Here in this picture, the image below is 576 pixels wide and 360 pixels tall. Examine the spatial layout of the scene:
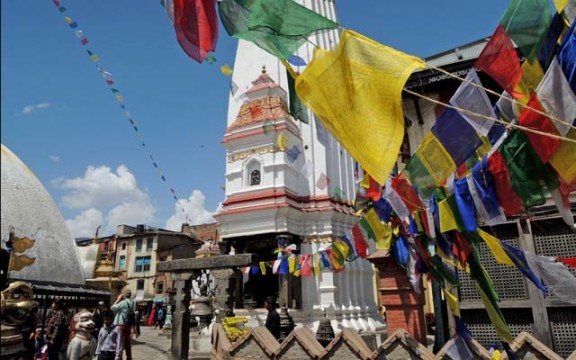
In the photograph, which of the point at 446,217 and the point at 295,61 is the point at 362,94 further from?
the point at 446,217

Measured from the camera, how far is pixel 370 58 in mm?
3352

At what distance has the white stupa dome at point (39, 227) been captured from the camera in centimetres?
1344

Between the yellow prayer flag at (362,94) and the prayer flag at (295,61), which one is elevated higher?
the prayer flag at (295,61)

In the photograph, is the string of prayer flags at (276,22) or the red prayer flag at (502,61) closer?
the red prayer flag at (502,61)

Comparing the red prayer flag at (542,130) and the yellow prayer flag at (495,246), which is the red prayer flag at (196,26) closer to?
the red prayer flag at (542,130)

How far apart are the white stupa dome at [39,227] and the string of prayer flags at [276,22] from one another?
41.4 ft

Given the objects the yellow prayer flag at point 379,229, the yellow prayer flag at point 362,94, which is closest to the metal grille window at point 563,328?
the yellow prayer flag at point 379,229

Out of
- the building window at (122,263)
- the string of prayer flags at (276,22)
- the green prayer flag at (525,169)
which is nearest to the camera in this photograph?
the string of prayer flags at (276,22)

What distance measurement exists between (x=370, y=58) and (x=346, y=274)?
16.4 m

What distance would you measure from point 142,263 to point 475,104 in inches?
1720

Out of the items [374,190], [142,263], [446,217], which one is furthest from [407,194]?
[142,263]

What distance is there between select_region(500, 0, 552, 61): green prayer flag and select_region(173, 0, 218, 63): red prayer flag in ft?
9.38

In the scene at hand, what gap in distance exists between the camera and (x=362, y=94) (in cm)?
334

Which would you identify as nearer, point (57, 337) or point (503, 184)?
point (503, 184)
